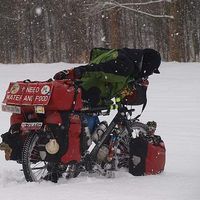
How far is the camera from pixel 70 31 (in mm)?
32344

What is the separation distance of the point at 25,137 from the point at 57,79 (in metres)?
0.67

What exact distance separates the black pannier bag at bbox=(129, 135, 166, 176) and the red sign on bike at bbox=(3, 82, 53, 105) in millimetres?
1341

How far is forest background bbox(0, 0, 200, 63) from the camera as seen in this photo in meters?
30.5

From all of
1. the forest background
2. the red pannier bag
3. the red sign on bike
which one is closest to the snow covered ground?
the red pannier bag

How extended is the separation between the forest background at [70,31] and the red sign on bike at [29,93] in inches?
859

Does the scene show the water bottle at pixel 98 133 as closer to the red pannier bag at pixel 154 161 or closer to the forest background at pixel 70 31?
the red pannier bag at pixel 154 161

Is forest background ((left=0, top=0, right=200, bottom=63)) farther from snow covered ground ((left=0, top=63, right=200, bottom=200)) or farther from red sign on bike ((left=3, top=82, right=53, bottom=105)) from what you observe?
red sign on bike ((left=3, top=82, right=53, bottom=105))

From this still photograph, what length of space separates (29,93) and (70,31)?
2736 centimetres

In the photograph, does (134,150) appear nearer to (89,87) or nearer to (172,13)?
(89,87)

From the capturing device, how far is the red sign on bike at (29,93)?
17.0ft

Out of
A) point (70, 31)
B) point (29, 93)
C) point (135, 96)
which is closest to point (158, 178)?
point (135, 96)

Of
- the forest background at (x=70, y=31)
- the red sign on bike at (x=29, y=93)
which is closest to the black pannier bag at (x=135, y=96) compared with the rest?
the red sign on bike at (x=29, y=93)

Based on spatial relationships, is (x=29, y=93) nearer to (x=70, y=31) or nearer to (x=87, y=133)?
(x=87, y=133)

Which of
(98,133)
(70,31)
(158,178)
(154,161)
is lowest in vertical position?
(158,178)
